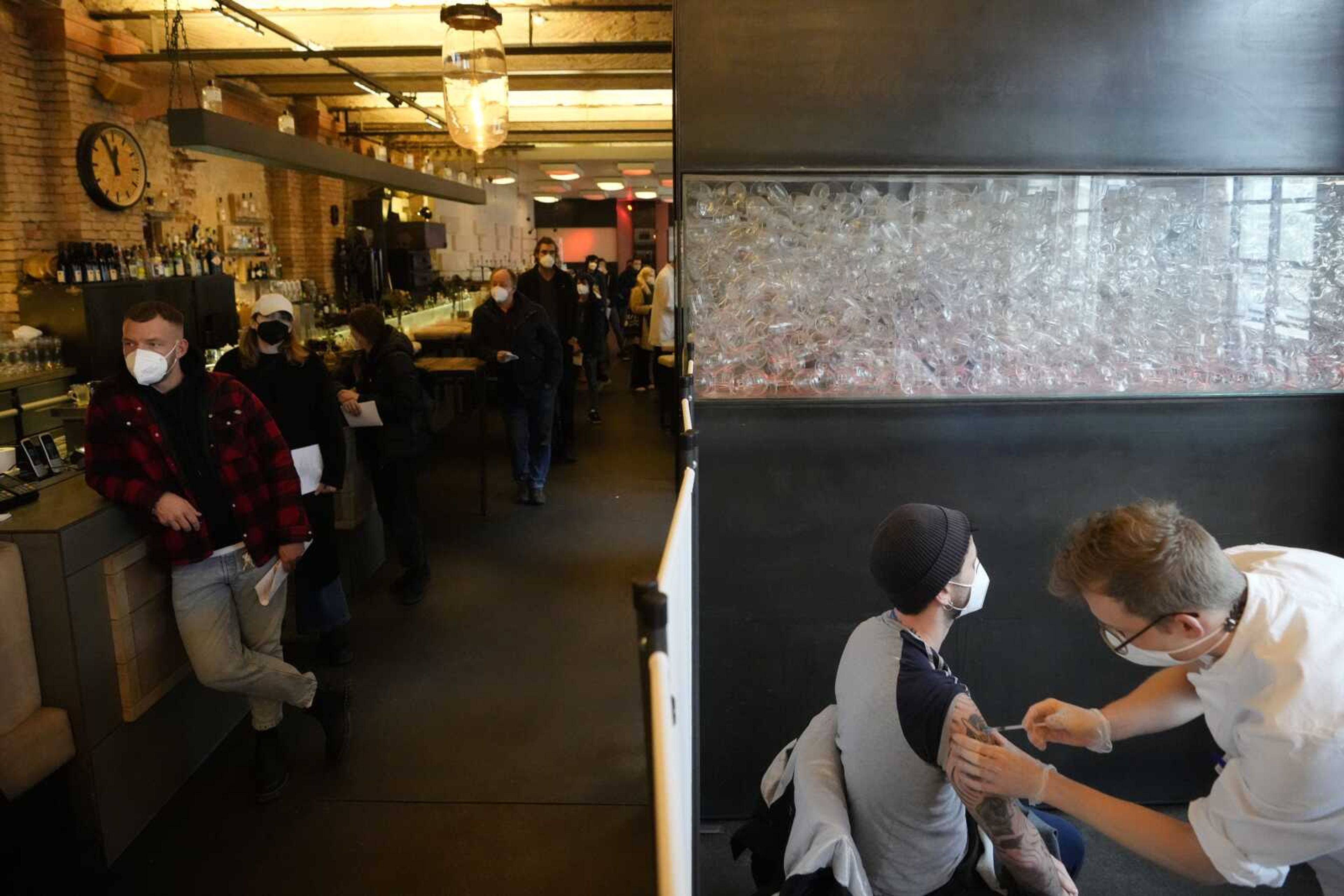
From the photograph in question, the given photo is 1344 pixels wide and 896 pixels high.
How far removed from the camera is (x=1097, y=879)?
3061mm

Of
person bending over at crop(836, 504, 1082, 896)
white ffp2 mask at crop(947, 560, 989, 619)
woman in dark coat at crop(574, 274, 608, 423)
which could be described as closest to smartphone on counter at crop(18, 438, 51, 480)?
person bending over at crop(836, 504, 1082, 896)

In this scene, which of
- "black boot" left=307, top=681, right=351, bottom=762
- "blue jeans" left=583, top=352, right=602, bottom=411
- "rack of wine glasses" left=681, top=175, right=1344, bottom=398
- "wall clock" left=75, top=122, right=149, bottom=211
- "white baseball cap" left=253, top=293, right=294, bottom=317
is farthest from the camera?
"blue jeans" left=583, top=352, right=602, bottom=411

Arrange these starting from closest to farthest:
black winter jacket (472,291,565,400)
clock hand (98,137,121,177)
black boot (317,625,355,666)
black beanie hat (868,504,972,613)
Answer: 1. black beanie hat (868,504,972,613)
2. black boot (317,625,355,666)
3. black winter jacket (472,291,565,400)
4. clock hand (98,137,121,177)

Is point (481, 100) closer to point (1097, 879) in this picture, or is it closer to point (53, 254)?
point (1097, 879)

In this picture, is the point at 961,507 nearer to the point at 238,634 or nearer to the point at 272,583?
the point at 272,583

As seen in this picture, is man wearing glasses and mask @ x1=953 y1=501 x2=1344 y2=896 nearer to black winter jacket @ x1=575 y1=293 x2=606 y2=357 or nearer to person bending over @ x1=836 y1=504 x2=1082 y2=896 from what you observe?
person bending over @ x1=836 y1=504 x2=1082 y2=896

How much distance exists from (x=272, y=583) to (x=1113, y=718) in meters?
2.55

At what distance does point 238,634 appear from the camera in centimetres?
332

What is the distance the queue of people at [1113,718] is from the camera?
1606mm

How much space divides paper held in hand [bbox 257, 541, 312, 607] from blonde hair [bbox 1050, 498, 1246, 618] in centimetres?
255

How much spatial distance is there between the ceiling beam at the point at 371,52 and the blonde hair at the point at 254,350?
430 centimetres

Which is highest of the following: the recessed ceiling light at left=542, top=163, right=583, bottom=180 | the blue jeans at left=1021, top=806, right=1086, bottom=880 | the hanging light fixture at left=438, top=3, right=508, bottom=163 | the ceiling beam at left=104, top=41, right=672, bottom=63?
the ceiling beam at left=104, top=41, right=672, bottom=63

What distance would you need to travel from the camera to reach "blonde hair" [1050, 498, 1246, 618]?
1729 mm

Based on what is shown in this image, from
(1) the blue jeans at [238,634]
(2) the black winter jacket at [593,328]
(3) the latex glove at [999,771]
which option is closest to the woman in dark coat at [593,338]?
(2) the black winter jacket at [593,328]
